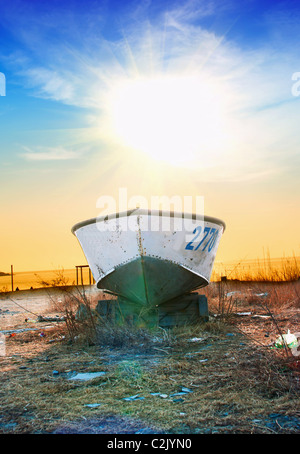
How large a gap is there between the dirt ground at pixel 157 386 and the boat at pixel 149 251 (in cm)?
82

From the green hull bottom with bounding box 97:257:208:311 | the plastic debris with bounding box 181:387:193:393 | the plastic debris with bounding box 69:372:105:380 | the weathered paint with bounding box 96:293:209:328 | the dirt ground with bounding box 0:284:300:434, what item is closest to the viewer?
the dirt ground with bounding box 0:284:300:434

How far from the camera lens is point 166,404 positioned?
8.85ft

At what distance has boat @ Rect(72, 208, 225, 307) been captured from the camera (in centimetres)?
535

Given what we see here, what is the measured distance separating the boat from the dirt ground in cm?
82

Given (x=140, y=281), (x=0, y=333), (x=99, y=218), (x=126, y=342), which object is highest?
(x=99, y=218)

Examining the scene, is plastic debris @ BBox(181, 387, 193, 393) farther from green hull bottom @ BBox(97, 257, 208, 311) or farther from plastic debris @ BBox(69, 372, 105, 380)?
green hull bottom @ BBox(97, 257, 208, 311)

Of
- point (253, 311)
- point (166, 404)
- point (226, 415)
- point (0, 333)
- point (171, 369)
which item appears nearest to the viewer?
point (226, 415)

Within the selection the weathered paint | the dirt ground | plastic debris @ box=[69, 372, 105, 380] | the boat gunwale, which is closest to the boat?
the boat gunwale

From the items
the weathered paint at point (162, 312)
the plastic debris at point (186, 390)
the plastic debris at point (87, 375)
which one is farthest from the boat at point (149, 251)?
the plastic debris at point (186, 390)

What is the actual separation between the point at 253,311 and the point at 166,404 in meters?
5.36

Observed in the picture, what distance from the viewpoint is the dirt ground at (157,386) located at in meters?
2.35
